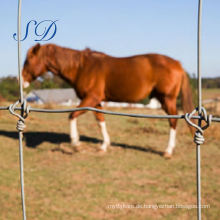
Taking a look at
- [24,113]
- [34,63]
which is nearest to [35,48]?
[34,63]

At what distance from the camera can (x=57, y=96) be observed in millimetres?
37094

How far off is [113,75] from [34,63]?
1.03 metres

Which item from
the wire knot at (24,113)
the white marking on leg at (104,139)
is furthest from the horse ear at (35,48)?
the wire knot at (24,113)

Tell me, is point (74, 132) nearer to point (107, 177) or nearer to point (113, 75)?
point (113, 75)

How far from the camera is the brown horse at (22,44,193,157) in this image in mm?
3684

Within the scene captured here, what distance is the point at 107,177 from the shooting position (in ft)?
9.78

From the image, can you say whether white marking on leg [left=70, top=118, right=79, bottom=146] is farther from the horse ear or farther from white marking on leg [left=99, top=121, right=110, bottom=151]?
the horse ear

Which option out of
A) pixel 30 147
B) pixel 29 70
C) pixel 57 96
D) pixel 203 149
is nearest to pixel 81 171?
pixel 30 147

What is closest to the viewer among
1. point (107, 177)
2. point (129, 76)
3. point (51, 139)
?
point (107, 177)

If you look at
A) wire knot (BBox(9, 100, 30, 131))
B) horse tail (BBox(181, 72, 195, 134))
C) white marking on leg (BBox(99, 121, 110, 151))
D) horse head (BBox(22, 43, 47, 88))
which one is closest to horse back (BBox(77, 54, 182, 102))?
horse tail (BBox(181, 72, 195, 134))

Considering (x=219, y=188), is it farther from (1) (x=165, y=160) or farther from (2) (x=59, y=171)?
(2) (x=59, y=171)

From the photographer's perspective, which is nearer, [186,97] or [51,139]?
[186,97]

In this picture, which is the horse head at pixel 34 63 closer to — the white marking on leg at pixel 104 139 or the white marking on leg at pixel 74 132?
the white marking on leg at pixel 74 132

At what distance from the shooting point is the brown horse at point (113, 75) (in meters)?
3.68
